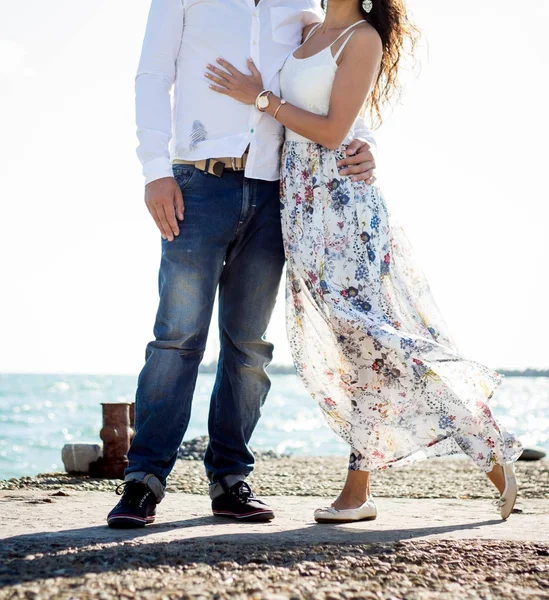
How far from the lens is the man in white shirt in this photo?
3.08 m

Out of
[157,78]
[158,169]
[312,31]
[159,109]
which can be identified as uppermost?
[312,31]

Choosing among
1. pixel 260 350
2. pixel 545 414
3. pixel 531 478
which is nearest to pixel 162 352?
pixel 260 350

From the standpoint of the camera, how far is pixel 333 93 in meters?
3.22

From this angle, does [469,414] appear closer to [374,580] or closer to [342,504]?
[342,504]

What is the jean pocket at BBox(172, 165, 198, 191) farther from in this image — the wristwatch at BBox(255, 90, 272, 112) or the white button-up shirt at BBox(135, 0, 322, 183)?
the wristwatch at BBox(255, 90, 272, 112)

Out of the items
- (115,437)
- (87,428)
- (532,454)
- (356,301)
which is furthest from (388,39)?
(87,428)

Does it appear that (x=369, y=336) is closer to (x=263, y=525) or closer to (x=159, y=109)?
(x=263, y=525)

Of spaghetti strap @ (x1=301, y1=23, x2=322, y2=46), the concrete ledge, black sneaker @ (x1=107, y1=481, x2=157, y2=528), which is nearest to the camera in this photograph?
the concrete ledge

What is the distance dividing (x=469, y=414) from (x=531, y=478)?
348 cm

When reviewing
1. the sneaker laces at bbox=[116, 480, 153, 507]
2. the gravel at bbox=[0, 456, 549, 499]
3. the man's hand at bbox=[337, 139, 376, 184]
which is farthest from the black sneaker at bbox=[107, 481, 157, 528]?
the gravel at bbox=[0, 456, 549, 499]

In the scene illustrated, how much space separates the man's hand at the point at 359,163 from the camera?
10.8 feet

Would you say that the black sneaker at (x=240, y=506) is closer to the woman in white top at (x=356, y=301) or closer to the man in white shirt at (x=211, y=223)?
the man in white shirt at (x=211, y=223)

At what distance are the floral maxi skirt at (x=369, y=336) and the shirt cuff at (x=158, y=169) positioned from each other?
19.8 inches

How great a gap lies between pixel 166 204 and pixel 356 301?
0.84 m
